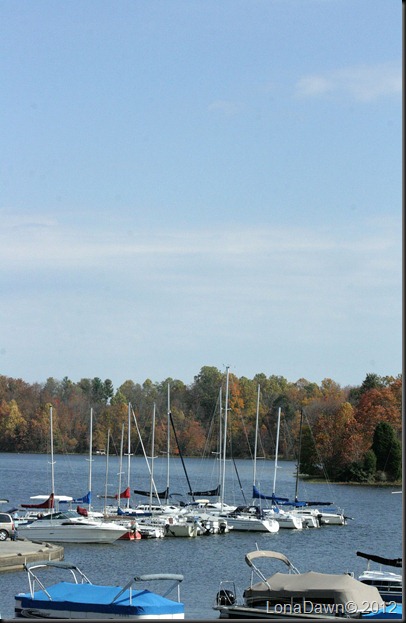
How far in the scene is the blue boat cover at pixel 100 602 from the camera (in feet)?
91.5

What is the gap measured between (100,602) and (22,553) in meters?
16.7

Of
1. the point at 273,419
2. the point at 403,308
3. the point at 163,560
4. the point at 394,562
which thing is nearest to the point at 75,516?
the point at 163,560

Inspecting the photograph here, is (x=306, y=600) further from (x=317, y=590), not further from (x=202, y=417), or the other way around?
(x=202, y=417)

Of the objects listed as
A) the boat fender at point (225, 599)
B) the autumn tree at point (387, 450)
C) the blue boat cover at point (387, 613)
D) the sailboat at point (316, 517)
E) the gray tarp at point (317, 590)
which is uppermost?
the autumn tree at point (387, 450)

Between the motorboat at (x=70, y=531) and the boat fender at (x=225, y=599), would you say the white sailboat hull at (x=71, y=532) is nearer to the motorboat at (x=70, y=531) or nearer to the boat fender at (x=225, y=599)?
the motorboat at (x=70, y=531)

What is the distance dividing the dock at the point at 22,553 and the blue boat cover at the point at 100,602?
1061 cm

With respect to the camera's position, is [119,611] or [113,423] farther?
[113,423]

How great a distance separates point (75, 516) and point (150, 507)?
9673mm

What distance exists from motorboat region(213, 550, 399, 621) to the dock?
12.5 metres

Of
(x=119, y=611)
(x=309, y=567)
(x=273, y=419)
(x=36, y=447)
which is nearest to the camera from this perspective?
(x=119, y=611)

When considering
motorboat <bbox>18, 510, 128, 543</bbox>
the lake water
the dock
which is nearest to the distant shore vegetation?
the lake water

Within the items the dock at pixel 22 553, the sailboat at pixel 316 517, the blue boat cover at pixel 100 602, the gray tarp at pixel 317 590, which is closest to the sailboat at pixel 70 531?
the dock at pixel 22 553

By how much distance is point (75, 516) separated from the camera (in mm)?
59094

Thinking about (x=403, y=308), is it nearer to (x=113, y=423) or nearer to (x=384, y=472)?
(x=384, y=472)
